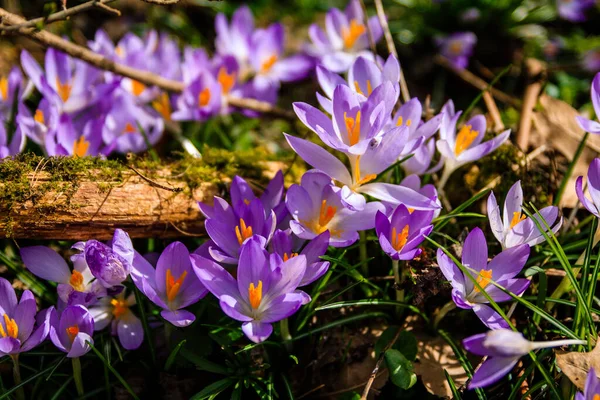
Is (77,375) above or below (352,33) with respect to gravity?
below

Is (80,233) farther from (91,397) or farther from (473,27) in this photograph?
(473,27)

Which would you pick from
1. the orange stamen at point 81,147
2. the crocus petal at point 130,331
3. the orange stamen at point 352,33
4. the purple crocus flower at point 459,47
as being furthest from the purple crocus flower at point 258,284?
the purple crocus flower at point 459,47

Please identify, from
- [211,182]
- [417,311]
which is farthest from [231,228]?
[417,311]

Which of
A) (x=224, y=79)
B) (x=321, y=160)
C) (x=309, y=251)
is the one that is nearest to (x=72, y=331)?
(x=309, y=251)

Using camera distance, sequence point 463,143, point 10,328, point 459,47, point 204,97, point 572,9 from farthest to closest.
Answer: point 572,9, point 459,47, point 204,97, point 463,143, point 10,328

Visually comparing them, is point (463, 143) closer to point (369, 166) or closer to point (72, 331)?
Result: point (369, 166)

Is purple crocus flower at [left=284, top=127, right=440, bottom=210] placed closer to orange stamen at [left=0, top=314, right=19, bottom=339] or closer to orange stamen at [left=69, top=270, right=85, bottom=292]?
orange stamen at [left=69, top=270, right=85, bottom=292]

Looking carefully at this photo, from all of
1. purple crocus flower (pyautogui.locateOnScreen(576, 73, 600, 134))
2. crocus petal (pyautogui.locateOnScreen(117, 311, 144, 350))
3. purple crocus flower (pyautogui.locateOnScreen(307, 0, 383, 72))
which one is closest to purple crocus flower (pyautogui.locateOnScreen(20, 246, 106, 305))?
crocus petal (pyautogui.locateOnScreen(117, 311, 144, 350))
